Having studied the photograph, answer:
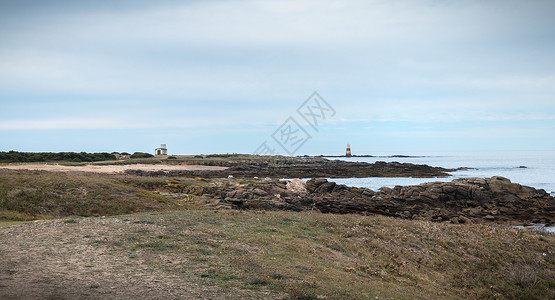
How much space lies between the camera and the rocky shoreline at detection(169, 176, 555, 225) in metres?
29.1

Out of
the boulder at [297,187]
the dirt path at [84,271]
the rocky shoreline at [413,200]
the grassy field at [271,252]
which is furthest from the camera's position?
the boulder at [297,187]

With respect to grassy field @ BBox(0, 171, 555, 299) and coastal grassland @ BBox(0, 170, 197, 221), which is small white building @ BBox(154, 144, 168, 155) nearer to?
coastal grassland @ BBox(0, 170, 197, 221)

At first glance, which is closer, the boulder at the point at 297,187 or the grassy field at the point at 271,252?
the grassy field at the point at 271,252

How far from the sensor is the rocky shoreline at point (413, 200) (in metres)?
29.1

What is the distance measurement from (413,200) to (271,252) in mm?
25777

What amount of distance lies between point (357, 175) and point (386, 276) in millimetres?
66266

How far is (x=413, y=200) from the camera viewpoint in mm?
34969

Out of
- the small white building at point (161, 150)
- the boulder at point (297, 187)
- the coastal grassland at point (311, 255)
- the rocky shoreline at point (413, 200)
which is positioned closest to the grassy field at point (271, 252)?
the coastal grassland at point (311, 255)

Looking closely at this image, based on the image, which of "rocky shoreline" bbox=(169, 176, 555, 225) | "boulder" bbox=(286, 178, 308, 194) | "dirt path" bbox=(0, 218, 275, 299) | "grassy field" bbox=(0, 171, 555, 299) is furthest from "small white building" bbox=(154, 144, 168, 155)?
"dirt path" bbox=(0, 218, 275, 299)

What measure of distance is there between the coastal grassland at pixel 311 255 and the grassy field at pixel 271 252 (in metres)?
0.04

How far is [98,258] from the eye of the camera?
34.9ft

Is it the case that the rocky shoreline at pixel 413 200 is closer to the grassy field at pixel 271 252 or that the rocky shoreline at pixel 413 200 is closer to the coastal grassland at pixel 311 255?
the grassy field at pixel 271 252

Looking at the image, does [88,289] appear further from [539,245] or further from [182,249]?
[539,245]

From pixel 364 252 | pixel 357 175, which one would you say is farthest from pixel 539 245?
pixel 357 175
